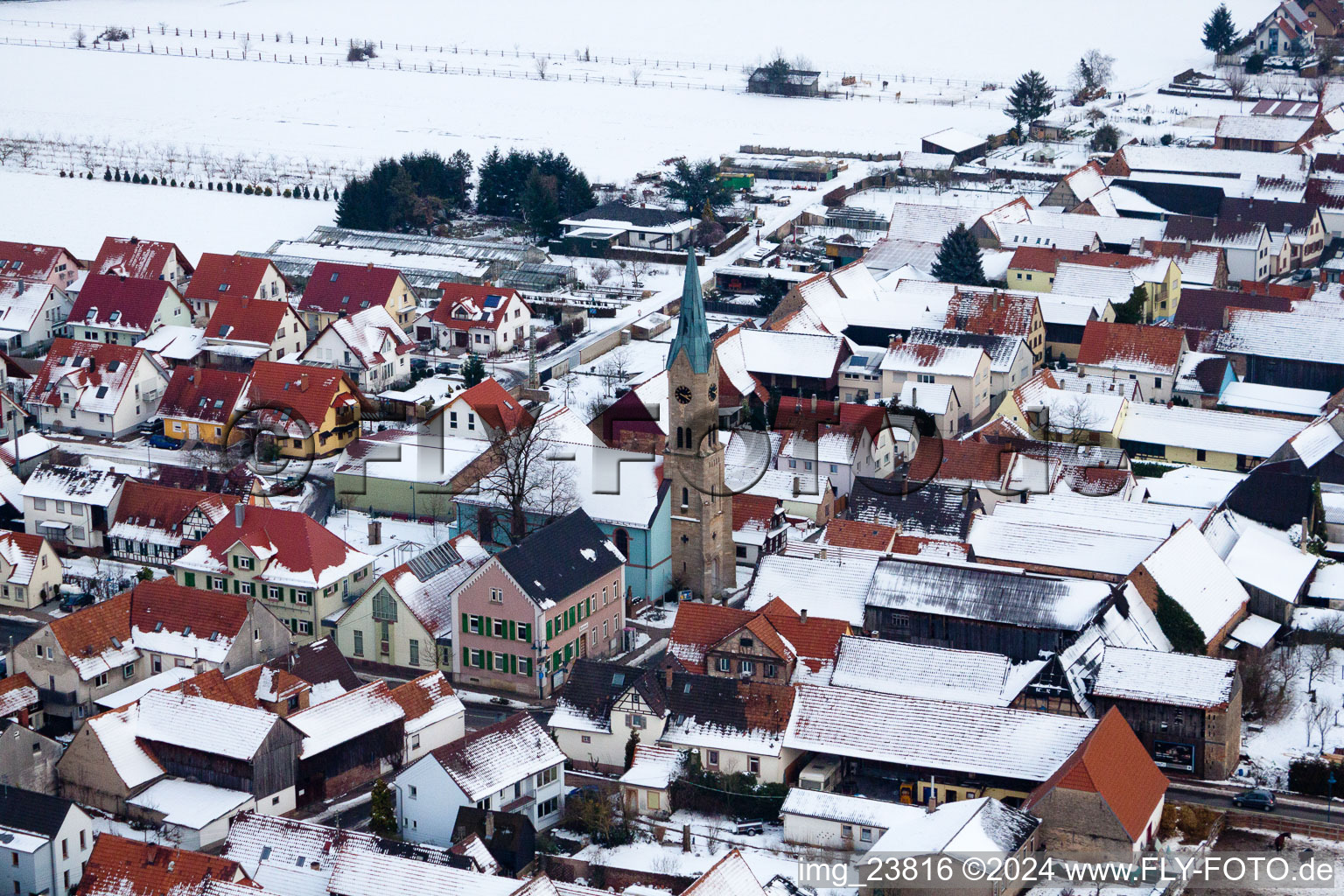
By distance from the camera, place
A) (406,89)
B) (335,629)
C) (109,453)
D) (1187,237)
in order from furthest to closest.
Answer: (406,89), (1187,237), (109,453), (335,629)

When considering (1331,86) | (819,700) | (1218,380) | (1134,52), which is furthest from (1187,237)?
(1134,52)

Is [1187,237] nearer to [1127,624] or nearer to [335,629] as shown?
[1127,624]

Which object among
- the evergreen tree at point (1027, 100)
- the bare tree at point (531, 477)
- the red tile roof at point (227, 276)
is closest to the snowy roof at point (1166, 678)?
the bare tree at point (531, 477)

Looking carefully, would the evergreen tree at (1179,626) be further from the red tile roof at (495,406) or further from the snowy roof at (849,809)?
the red tile roof at (495,406)

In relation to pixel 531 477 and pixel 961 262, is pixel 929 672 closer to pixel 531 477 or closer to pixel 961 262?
pixel 531 477

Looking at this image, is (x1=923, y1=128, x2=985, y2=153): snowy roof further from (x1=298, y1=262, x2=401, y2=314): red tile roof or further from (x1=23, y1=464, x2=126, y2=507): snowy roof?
(x1=23, y1=464, x2=126, y2=507): snowy roof

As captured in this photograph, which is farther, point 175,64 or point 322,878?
point 175,64

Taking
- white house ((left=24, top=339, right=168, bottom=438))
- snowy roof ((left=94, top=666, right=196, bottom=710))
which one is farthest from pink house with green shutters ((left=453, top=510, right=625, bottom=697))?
white house ((left=24, top=339, right=168, bottom=438))

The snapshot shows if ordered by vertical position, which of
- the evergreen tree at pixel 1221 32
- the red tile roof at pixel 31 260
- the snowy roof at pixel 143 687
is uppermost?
the evergreen tree at pixel 1221 32
